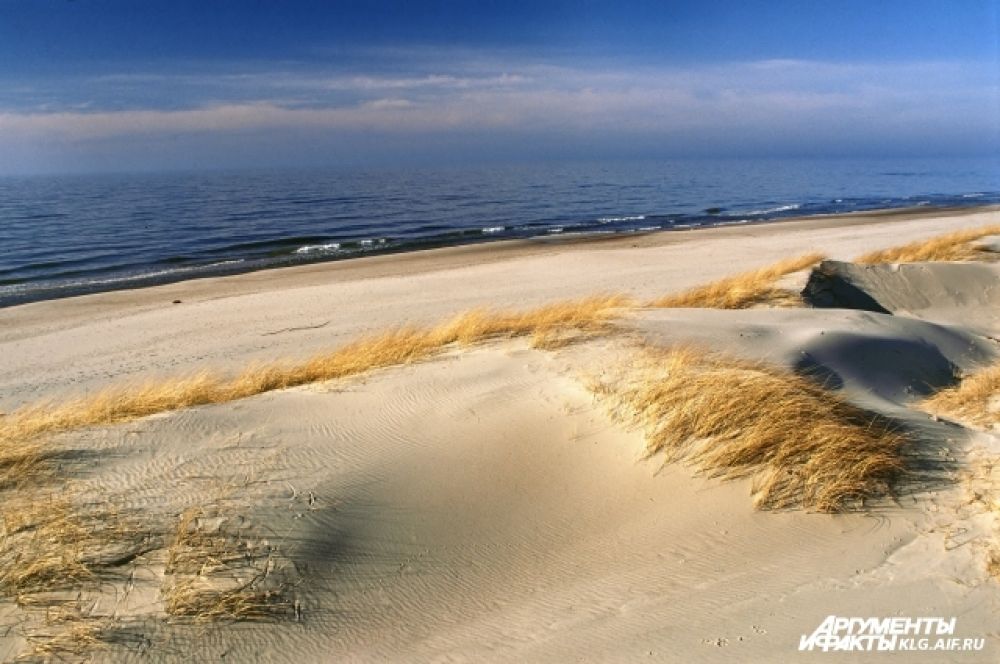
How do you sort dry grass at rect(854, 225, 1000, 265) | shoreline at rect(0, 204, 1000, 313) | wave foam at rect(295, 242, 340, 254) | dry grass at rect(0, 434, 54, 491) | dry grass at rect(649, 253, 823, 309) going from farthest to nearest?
1. wave foam at rect(295, 242, 340, 254)
2. shoreline at rect(0, 204, 1000, 313)
3. dry grass at rect(854, 225, 1000, 265)
4. dry grass at rect(649, 253, 823, 309)
5. dry grass at rect(0, 434, 54, 491)

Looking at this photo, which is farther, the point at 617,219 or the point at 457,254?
the point at 617,219

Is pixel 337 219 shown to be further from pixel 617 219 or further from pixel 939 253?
pixel 939 253

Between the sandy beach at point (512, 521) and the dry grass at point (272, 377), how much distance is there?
293mm

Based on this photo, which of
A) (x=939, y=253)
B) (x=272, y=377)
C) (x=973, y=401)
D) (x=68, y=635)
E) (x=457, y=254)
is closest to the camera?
(x=68, y=635)

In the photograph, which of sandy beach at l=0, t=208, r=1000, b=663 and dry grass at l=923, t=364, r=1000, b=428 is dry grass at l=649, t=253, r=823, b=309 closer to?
sandy beach at l=0, t=208, r=1000, b=663

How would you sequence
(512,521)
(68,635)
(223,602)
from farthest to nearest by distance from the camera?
(512,521), (223,602), (68,635)

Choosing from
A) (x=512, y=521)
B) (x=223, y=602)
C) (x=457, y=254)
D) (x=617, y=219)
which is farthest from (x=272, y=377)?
(x=617, y=219)

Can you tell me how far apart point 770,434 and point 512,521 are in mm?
2084

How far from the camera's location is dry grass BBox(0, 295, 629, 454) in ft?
18.6

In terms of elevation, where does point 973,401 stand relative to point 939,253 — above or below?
below

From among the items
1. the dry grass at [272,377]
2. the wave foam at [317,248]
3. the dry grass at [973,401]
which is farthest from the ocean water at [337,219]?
the dry grass at [973,401]

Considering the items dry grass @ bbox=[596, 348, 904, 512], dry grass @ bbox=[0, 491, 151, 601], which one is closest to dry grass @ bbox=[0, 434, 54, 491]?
dry grass @ bbox=[0, 491, 151, 601]

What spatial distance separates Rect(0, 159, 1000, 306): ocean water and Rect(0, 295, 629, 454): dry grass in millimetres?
14270

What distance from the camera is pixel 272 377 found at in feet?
25.6
